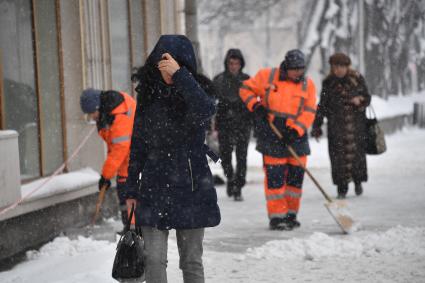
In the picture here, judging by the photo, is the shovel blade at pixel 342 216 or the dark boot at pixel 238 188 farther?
the dark boot at pixel 238 188

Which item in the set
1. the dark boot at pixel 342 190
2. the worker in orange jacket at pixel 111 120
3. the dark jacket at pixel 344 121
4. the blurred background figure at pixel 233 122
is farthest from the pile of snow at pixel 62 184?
the dark boot at pixel 342 190

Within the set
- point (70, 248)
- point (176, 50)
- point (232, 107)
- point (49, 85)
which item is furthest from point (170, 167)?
point (232, 107)

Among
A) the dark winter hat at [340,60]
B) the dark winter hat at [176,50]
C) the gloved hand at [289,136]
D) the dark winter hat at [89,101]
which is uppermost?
the dark winter hat at [176,50]

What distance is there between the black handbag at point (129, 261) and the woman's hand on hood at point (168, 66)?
3.06 ft

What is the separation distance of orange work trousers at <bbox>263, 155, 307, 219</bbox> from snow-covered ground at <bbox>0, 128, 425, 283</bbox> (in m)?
0.26

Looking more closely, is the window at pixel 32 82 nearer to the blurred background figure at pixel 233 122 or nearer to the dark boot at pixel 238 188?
the blurred background figure at pixel 233 122

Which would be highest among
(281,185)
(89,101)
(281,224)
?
(89,101)

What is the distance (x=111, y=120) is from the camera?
23.9 ft

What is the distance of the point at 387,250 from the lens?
700cm

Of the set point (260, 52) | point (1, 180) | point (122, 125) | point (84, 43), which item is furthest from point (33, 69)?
point (260, 52)

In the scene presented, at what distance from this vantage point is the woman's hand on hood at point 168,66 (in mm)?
4215

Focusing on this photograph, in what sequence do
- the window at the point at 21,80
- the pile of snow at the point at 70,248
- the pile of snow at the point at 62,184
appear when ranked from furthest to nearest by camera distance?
the window at the point at 21,80 → the pile of snow at the point at 62,184 → the pile of snow at the point at 70,248

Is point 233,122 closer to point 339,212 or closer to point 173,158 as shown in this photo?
point 339,212

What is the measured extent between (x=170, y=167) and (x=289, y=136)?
13.4 ft
